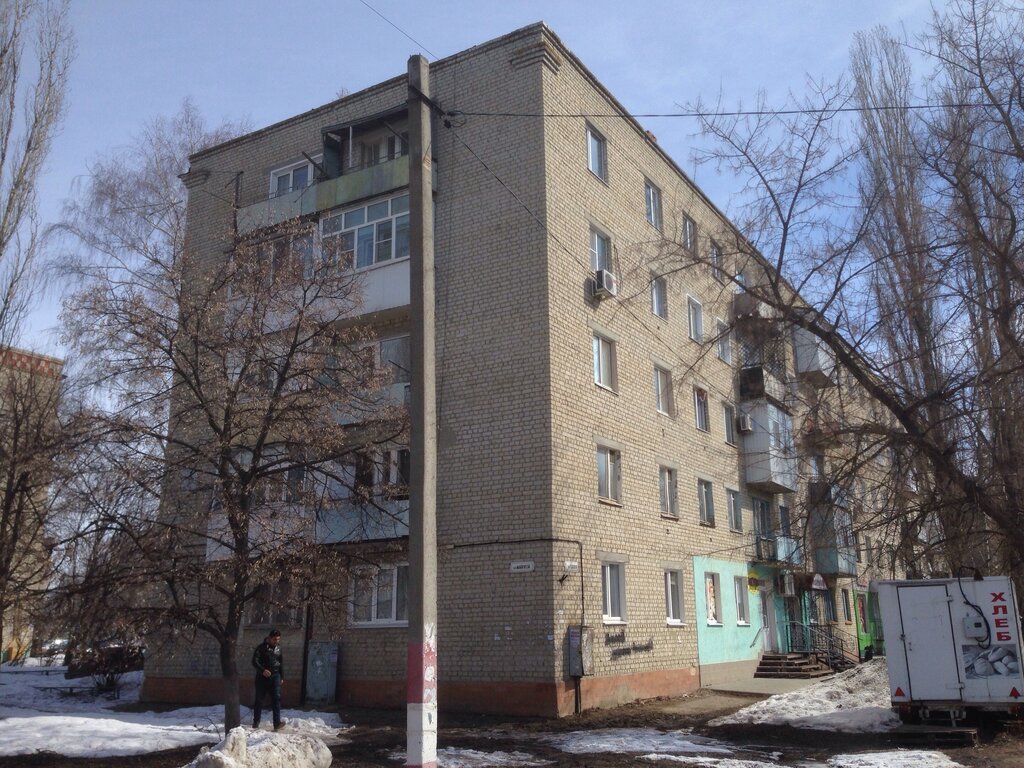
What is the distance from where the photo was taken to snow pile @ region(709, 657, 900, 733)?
1329 centimetres

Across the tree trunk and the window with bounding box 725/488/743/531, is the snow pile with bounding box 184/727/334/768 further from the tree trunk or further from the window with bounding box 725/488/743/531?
the window with bounding box 725/488/743/531

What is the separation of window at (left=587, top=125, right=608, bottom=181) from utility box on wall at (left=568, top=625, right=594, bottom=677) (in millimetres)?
10158

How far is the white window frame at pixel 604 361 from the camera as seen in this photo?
18344 mm

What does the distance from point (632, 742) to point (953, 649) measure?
190 inches

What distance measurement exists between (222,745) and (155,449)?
13.7 ft

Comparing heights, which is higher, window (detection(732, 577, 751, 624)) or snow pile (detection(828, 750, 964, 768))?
window (detection(732, 577, 751, 624))

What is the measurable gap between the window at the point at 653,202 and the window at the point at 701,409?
4613mm

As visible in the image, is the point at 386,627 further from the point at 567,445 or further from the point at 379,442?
the point at 379,442

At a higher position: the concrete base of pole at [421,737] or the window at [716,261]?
→ the window at [716,261]

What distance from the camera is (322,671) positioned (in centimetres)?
1688

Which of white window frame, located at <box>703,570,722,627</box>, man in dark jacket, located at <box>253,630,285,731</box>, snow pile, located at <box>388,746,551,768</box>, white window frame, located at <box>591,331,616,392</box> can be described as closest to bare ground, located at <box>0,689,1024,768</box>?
snow pile, located at <box>388,746,551,768</box>

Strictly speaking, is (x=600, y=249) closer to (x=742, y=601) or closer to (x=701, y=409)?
(x=701, y=409)

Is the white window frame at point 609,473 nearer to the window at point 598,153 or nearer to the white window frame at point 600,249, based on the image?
the white window frame at point 600,249

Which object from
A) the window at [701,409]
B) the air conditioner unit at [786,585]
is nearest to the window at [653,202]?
the window at [701,409]
